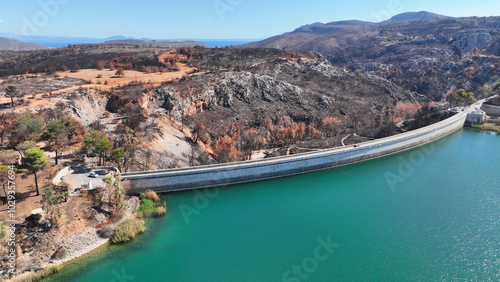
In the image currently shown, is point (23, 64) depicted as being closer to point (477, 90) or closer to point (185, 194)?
point (185, 194)

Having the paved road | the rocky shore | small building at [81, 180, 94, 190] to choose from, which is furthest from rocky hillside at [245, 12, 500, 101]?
the rocky shore

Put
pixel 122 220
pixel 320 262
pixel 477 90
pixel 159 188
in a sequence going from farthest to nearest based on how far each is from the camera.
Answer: pixel 477 90
pixel 159 188
pixel 122 220
pixel 320 262

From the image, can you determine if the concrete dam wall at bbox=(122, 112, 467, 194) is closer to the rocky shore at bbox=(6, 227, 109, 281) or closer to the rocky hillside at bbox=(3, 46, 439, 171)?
the rocky hillside at bbox=(3, 46, 439, 171)

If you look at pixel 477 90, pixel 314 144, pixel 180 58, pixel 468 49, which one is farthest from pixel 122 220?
pixel 468 49

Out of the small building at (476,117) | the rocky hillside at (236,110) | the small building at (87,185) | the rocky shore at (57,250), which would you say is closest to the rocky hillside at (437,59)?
the rocky hillside at (236,110)

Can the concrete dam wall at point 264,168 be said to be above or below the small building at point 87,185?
below

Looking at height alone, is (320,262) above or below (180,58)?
below

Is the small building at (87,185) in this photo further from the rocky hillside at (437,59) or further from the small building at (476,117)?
the rocky hillside at (437,59)

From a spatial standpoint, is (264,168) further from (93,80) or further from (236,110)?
(93,80)
